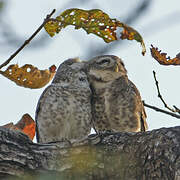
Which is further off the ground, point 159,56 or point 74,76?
point 74,76

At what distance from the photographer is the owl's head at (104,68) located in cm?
622

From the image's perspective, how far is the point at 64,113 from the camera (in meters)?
5.75

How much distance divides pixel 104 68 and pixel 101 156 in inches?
104

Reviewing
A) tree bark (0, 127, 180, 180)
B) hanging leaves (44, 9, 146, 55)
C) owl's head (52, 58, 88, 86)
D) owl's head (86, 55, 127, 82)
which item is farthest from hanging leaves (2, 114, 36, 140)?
owl's head (86, 55, 127, 82)

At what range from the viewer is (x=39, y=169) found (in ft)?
11.8

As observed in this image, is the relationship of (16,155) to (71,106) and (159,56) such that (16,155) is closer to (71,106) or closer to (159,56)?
(159,56)

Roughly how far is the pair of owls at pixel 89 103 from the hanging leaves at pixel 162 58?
240 cm

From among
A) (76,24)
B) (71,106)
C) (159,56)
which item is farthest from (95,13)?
(71,106)

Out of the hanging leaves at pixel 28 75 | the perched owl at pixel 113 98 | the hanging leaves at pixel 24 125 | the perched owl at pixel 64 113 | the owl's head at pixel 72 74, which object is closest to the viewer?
the hanging leaves at pixel 28 75

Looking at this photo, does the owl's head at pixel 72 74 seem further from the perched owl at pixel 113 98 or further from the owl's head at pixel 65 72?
the perched owl at pixel 113 98

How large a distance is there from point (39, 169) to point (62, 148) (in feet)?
1.28

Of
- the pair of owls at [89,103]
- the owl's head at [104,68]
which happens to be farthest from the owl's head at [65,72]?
the owl's head at [104,68]

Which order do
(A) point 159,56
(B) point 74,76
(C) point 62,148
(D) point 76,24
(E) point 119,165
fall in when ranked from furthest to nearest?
(B) point 74,76
(C) point 62,148
(E) point 119,165
(A) point 159,56
(D) point 76,24

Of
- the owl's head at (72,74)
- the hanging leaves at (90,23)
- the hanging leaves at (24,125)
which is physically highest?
the owl's head at (72,74)
